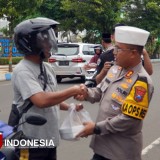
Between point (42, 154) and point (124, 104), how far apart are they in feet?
2.59

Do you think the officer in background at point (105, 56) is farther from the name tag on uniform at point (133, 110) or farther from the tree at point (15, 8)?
the tree at point (15, 8)

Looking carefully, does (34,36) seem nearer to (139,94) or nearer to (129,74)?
(129,74)

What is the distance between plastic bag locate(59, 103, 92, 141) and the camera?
296 centimetres

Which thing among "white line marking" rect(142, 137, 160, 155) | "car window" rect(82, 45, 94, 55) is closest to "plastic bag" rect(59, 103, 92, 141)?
"white line marking" rect(142, 137, 160, 155)

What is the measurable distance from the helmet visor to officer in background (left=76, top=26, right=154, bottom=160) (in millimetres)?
487

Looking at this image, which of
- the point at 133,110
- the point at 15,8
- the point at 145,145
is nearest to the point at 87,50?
the point at 15,8

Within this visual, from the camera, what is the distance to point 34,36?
119 inches

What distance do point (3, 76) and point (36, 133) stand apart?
16278 mm

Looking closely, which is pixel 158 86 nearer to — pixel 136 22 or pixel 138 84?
pixel 138 84

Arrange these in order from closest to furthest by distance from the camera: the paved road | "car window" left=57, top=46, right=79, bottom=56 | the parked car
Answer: the paved road < the parked car < "car window" left=57, top=46, right=79, bottom=56

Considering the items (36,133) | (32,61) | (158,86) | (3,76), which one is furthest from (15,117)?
(3,76)

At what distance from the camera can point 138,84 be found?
2.80m

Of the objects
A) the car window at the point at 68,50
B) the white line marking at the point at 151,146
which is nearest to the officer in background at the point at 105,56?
the white line marking at the point at 151,146

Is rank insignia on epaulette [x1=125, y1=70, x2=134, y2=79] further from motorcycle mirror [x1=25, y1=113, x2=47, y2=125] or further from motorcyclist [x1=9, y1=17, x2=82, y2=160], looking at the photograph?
motorcycle mirror [x1=25, y1=113, x2=47, y2=125]
